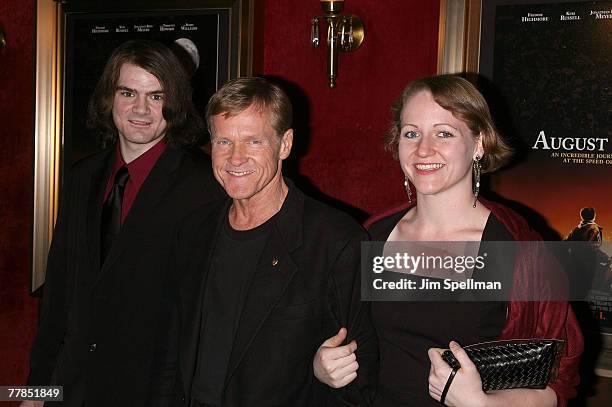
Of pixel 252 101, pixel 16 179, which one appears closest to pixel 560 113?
pixel 252 101

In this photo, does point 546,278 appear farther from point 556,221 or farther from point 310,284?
point 556,221

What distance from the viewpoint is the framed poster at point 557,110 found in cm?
249

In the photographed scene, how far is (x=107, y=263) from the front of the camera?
7.27ft

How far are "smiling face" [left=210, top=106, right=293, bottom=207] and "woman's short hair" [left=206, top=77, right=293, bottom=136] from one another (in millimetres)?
13

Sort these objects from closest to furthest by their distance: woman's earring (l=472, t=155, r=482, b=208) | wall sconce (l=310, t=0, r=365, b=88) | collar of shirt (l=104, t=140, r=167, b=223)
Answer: woman's earring (l=472, t=155, r=482, b=208), collar of shirt (l=104, t=140, r=167, b=223), wall sconce (l=310, t=0, r=365, b=88)

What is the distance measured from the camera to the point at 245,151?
186 centimetres

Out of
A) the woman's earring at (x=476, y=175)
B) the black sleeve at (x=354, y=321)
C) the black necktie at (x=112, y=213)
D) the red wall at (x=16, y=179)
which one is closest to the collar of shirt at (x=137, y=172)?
the black necktie at (x=112, y=213)

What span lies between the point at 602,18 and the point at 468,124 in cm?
103

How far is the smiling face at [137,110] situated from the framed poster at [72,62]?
710 mm

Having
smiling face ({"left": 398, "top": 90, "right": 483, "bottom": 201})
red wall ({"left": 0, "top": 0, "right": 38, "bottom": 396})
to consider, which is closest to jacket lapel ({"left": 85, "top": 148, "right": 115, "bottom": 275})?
smiling face ({"left": 398, "top": 90, "right": 483, "bottom": 201})

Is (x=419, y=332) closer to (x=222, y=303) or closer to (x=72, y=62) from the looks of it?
(x=222, y=303)

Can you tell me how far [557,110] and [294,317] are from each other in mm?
1336

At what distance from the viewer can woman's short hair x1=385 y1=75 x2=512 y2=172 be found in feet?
5.74

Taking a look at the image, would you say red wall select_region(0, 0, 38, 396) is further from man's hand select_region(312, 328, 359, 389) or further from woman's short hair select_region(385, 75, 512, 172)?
woman's short hair select_region(385, 75, 512, 172)
